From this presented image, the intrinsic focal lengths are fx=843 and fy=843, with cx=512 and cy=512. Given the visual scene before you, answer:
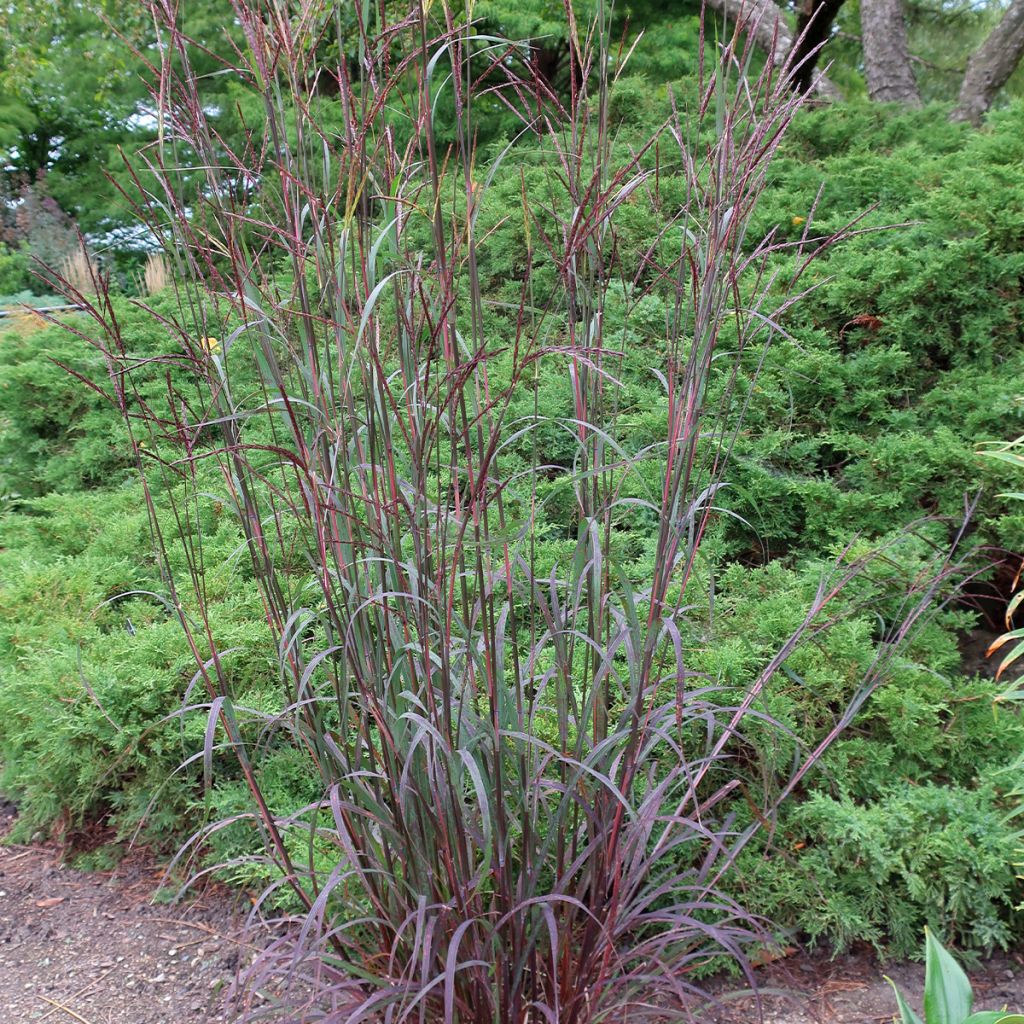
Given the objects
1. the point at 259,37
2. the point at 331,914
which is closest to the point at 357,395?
the point at 259,37

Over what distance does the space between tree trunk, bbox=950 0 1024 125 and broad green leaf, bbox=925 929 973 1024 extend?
19.6 feet

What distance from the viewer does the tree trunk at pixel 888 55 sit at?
6168 mm

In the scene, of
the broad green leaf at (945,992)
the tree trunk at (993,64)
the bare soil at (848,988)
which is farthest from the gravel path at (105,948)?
the tree trunk at (993,64)

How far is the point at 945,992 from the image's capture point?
1.37 metres

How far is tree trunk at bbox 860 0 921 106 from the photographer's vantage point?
6.17 m

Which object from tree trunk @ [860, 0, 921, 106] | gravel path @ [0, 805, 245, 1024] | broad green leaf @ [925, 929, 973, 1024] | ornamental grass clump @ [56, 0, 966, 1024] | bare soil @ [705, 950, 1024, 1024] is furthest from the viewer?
tree trunk @ [860, 0, 921, 106]

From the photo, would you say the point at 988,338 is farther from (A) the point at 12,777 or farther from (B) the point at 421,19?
(A) the point at 12,777

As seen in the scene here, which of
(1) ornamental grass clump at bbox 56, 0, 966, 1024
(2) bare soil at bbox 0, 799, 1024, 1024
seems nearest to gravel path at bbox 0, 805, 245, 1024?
(2) bare soil at bbox 0, 799, 1024, 1024

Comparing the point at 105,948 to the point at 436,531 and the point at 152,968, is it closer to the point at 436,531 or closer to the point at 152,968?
the point at 152,968

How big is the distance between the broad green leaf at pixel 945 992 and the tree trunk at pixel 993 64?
5982 millimetres

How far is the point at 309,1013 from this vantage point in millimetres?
1385

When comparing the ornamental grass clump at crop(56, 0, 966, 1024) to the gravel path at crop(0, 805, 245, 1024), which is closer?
the ornamental grass clump at crop(56, 0, 966, 1024)

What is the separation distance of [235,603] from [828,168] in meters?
3.68

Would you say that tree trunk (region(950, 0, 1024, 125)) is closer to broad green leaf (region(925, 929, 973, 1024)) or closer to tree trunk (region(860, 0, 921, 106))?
tree trunk (region(860, 0, 921, 106))
